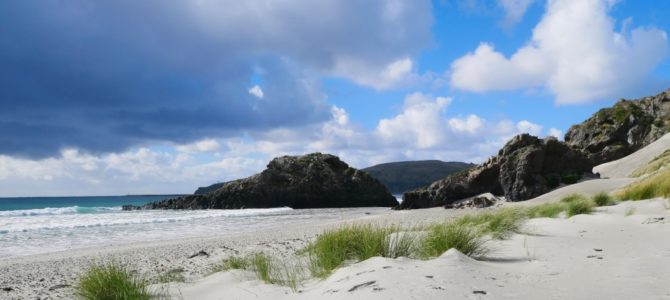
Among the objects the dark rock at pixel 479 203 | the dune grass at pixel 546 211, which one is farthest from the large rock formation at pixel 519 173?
the dune grass at pixel 546 211

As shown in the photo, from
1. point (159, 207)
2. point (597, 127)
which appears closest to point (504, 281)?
point (597, 127)

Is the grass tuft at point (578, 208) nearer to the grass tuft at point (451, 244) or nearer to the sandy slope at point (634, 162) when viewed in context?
Answer: the grass tuft at point (451, 244)

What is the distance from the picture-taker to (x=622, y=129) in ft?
149

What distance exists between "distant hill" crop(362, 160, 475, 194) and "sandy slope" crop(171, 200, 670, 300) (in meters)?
150

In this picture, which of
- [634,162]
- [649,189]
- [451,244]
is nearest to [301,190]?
[634,162]

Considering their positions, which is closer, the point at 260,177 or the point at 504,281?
the point at 504,281

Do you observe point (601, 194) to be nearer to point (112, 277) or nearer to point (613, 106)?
point (112, 277)

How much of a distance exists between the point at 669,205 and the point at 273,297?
1153cm

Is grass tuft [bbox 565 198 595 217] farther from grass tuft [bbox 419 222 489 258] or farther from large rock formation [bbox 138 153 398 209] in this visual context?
large rock formation [bbox 138 153 398 209]

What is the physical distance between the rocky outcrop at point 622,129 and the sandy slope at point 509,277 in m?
41.0

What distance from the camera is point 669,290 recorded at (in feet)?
12.2

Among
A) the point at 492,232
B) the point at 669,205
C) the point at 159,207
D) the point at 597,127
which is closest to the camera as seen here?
the point at 492,232

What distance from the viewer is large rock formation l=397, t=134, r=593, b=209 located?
28.6 meters

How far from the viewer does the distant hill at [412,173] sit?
165750 millimetres
